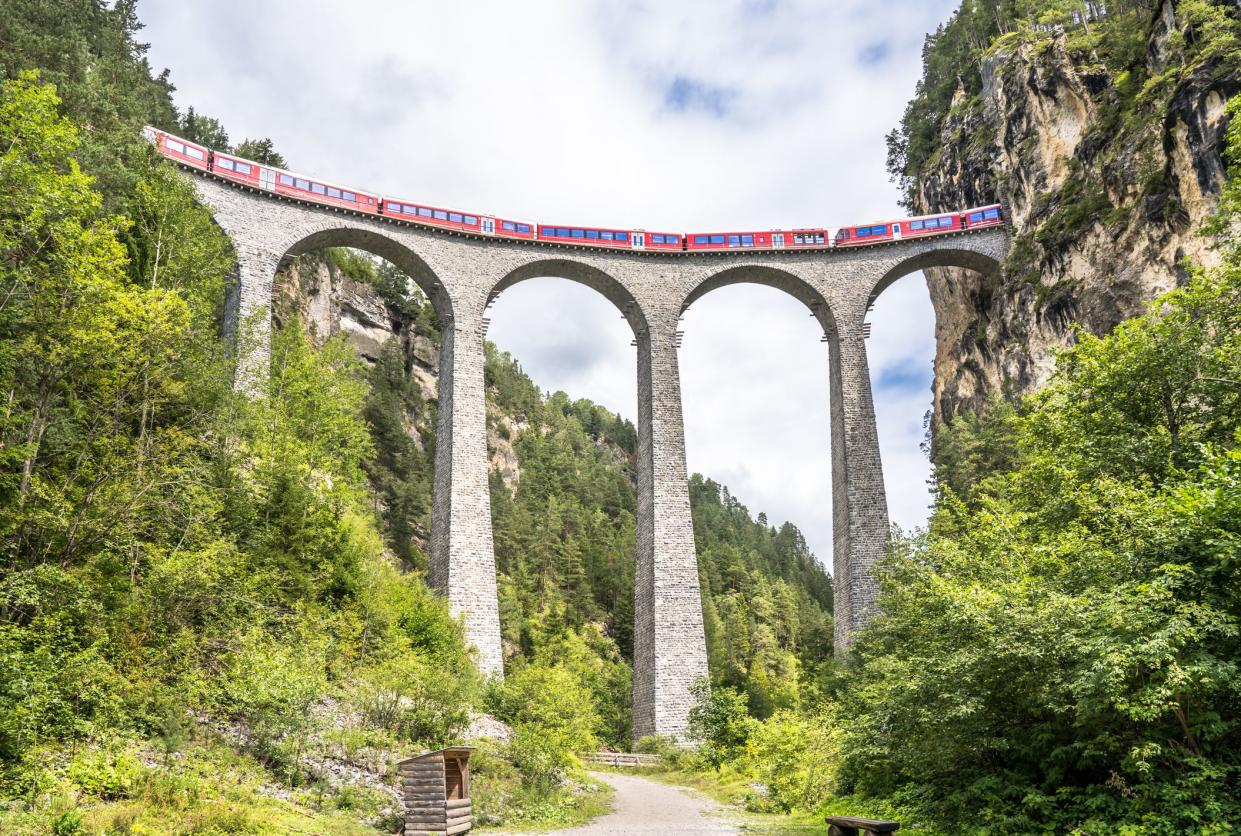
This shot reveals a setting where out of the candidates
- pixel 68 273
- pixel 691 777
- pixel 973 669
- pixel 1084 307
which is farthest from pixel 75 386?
pixel 1084 307

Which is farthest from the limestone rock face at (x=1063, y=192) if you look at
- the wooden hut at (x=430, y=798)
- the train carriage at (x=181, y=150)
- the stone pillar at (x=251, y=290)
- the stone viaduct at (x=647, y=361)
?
the train carriage at (x=181, y=150)

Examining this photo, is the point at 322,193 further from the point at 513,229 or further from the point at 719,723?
the point at 719,723

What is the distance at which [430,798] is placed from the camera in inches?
417

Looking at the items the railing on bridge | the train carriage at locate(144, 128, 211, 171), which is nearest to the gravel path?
the railing on bridge

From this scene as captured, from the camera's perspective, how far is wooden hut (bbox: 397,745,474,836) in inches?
413

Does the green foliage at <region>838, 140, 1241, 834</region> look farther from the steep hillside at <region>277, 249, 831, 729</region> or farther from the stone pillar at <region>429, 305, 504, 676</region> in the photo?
the steep hillside at <region>277, 249, 831, 729</region>

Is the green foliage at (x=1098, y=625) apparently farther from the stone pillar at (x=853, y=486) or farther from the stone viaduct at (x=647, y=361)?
the stone pillar at (x=853, y=486)

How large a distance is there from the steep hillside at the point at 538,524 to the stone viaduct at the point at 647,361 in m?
3.77

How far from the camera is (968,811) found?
10156mm

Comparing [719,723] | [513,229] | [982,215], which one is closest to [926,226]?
[982,215]

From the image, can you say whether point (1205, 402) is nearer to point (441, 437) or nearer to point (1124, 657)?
point (1124, 657)

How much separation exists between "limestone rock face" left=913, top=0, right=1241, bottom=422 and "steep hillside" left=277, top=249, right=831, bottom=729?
1562 centimetres

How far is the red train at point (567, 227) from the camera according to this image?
91.7 ft

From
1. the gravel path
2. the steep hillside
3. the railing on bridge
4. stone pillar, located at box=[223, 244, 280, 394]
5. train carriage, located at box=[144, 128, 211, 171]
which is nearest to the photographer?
the gravel path
